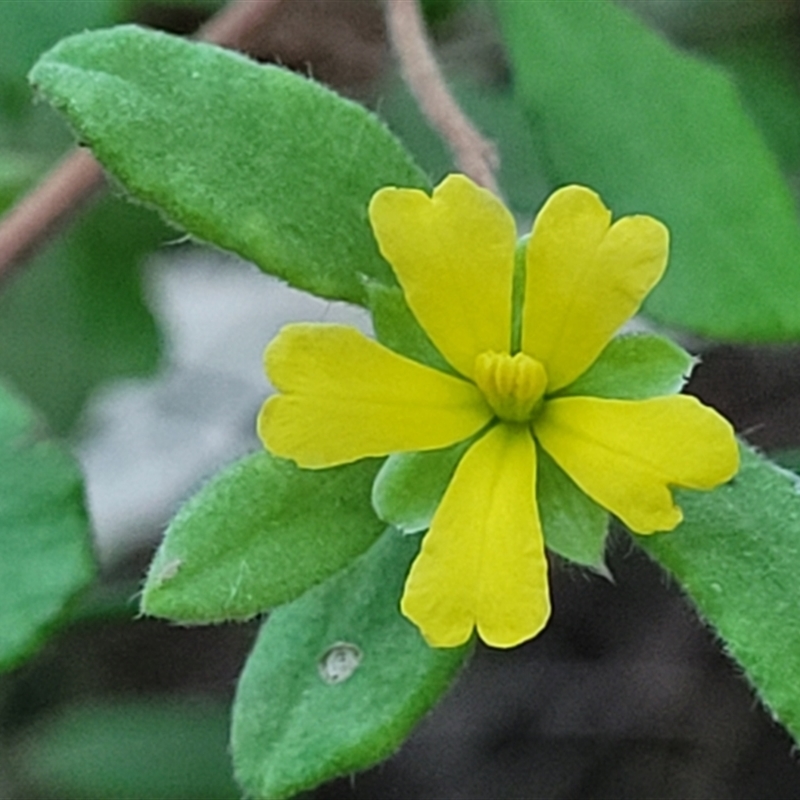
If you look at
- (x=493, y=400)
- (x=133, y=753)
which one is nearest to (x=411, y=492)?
(x=493, y=400)

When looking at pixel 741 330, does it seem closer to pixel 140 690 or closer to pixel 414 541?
pixel 414 541

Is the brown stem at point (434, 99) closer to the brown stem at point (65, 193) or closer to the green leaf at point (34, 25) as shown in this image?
the brown stem at point (65, 193)

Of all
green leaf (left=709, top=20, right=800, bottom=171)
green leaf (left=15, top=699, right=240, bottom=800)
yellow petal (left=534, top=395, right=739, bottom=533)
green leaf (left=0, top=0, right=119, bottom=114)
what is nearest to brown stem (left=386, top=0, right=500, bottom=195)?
yellow petal (left=534, top=395, right=739, bottom=533)

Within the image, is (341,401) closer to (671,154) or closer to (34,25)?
(671,154)

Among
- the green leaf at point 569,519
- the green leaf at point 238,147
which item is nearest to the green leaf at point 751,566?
the green leaf at point 569,519

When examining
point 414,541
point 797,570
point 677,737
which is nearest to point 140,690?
point 677,737
